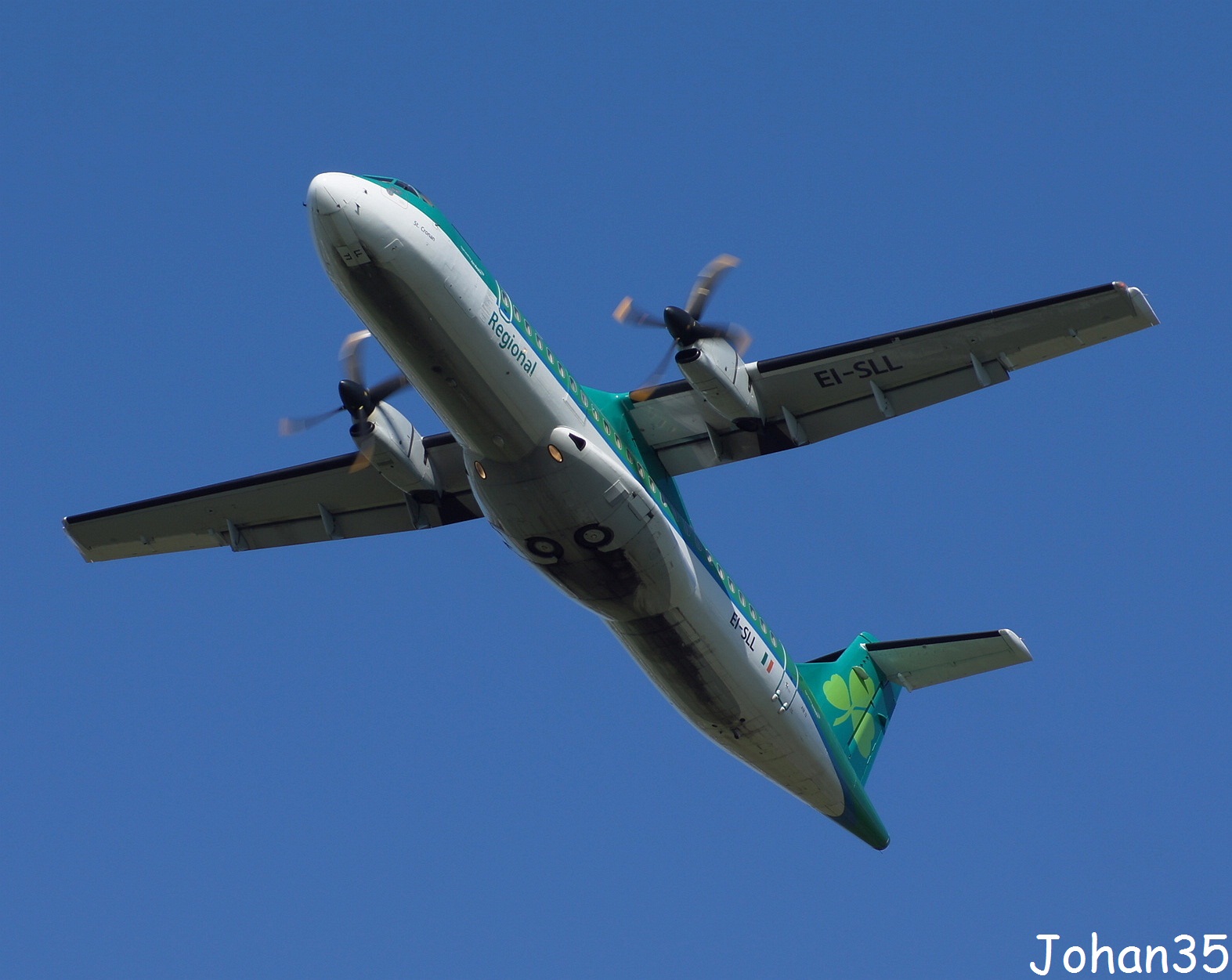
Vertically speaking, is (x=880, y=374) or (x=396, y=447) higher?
(x=880, y=374)

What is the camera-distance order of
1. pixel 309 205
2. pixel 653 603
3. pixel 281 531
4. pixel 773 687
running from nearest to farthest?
pixel 309 205, pixel 653 603, pixel 773 687, pixel 281 531

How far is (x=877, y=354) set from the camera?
21953mm

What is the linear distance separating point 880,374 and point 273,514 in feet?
33.3

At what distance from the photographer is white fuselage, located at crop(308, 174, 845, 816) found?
18.3 meters

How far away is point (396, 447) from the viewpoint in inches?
871

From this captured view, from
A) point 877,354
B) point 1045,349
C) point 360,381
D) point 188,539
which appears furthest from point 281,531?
point 1045,349

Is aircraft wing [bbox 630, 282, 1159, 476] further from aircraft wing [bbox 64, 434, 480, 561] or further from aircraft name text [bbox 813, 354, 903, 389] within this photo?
aircraft wing [bbox 64, 434, 480, 561]

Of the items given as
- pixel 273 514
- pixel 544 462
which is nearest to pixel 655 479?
pixel 544 462

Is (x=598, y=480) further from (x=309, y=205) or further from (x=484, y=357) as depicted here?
(x=309, y=205)

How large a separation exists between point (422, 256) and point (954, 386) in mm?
8386

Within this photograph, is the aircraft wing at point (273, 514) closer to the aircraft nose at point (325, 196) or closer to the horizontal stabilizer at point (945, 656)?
the aircraft nose at point (325, 196)

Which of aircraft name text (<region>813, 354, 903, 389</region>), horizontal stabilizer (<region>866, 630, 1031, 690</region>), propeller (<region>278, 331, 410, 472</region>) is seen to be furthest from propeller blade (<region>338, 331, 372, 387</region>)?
horizontal stabilizer (<region>866, 630, 1031, 690</region>)

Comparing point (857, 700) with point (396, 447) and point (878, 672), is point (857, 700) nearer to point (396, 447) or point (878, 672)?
point (878, 672)

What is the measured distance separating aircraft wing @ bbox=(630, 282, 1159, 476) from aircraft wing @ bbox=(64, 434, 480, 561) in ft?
11.8
